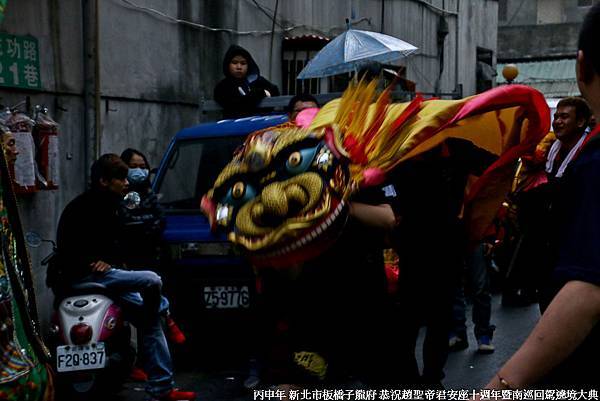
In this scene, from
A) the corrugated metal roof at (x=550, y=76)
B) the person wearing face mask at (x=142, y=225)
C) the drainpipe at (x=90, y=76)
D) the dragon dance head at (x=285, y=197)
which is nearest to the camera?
the dragon dance head at (x=285, y=197)

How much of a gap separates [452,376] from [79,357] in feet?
9.06

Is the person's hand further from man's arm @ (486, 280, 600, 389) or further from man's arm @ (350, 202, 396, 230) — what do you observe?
man's arm @ (486, 280, 600, 389)

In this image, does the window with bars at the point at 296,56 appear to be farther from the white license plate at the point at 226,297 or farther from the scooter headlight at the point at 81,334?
the scooter headlight at the point at 81,334

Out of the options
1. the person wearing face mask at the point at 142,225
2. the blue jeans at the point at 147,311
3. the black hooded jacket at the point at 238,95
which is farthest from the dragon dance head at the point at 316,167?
the black hooded jacket at the point at 238,95

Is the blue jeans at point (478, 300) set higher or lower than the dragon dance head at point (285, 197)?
lower

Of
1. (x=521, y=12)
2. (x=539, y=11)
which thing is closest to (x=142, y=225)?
(x=521, y=12)

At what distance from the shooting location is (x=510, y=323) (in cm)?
898

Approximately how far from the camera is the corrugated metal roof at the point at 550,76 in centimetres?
3108

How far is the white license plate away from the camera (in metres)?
6.83

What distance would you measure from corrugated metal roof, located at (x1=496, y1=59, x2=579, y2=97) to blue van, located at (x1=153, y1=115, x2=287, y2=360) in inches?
963

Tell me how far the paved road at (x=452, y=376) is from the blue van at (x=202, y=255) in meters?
0.43

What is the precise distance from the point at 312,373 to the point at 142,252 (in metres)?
3.46

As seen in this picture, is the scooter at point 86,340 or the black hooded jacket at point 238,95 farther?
the black hooded jacket at point 238,95

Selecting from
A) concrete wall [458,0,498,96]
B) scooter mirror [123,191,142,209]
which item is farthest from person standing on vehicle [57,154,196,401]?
concrete wall [458,0,498,96]
